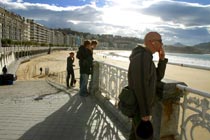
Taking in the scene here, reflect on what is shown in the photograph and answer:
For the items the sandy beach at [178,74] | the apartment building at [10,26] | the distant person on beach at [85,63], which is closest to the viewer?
the distant person on beach at [85,63]

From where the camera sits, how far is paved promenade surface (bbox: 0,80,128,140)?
14.0 feet

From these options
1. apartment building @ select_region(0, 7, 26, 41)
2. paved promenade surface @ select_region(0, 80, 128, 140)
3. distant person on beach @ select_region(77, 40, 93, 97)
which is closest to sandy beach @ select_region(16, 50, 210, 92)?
distant person on beach @ select_region(77, 40, 93, 97)

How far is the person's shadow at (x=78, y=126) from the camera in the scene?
4.21 metres

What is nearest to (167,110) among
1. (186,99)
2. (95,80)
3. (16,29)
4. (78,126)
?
(186,99)

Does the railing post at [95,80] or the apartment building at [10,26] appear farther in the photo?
the apartment building at [10,26]

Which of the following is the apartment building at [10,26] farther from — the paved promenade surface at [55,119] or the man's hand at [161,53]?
the man's hand at [161,53]

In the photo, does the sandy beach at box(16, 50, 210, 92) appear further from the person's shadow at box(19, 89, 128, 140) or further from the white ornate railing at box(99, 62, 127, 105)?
the person's shadow at box(19, 89, 128, 140)

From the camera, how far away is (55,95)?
7.56m

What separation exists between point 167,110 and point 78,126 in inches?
75.0

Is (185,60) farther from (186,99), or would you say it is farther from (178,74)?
(186,99)

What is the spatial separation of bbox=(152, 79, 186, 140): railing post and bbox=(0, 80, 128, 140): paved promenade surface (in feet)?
2.90

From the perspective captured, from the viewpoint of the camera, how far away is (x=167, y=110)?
3.36 m

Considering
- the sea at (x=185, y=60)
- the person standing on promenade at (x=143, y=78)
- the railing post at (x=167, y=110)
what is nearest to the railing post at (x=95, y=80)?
the railing post at (x=167, y=110)

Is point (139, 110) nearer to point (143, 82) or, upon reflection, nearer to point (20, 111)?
point (143, 82)
